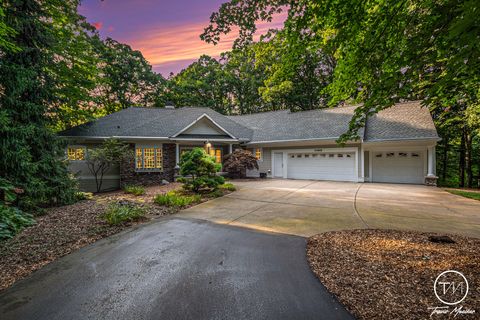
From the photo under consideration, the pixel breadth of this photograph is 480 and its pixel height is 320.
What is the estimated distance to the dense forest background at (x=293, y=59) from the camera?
3.21m

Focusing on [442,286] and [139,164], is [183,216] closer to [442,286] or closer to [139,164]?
[442,286]

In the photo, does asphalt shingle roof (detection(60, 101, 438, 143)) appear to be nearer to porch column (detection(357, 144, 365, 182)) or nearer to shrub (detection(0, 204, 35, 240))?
porch column (detection(357, 144, 365, 182))

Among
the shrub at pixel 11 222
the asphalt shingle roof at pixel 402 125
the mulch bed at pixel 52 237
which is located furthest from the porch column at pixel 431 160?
the shrub at pixel 11 222

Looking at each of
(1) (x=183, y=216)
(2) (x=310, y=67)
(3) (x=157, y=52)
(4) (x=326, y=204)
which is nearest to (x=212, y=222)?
(1) (x=183, y=216)

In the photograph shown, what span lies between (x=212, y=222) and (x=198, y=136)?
31.1ft

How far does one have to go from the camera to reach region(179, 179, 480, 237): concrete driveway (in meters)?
4.93

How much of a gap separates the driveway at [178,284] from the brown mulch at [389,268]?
0.24 metres

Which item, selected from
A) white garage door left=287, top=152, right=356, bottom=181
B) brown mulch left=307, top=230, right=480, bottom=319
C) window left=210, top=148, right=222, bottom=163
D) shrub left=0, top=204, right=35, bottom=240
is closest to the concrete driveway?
brown mulch left=307, top=230, right=480, bottom=319

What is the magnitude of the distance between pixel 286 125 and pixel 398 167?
802 centimetres

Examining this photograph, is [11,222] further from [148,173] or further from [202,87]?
[202,87]

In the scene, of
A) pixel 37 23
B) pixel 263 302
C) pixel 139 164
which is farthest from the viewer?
pixel 139 164

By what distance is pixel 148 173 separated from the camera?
1256 cm

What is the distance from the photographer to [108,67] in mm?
22688

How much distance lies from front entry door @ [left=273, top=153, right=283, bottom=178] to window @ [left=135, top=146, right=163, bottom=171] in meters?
8.37
